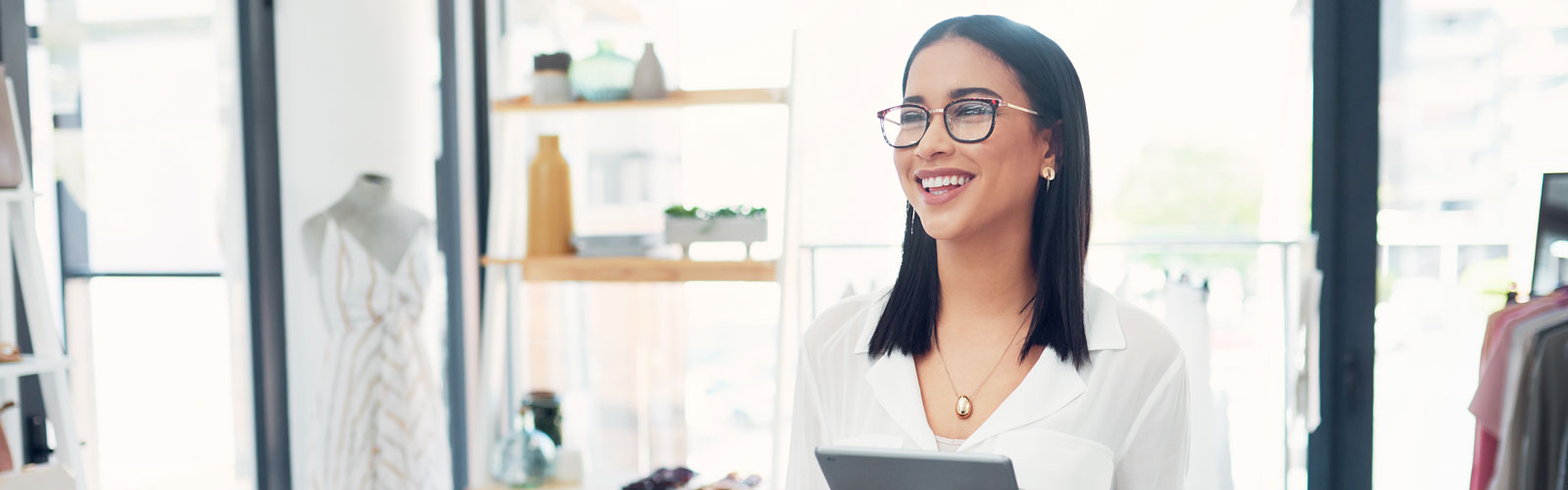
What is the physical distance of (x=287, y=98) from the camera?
120 inches

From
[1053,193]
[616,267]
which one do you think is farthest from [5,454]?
[1053,193]

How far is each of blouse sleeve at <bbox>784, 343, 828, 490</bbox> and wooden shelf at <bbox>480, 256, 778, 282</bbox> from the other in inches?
47.2

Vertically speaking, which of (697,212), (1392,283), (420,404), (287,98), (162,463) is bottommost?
(162,463)

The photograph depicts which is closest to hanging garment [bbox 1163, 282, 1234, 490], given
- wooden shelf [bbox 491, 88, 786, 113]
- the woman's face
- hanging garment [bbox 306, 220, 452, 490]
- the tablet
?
wooden shelf [bbox 491, 88, 786, 113]

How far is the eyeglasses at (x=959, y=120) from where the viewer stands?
1147 mm

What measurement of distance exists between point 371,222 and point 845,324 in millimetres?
1815

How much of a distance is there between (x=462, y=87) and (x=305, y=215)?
629 millimetres

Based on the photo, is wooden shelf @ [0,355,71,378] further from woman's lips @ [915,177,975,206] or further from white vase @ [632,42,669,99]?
woman's lips @ [915,177,975,206]

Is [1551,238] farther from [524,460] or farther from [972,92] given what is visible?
[524,460]

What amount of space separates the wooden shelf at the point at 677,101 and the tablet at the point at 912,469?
5.36ft

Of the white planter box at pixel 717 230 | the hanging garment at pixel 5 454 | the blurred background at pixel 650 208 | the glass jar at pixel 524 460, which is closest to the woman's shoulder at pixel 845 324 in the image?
the blurred background at pixel 650 208

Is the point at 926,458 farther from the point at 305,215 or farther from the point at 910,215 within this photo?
the point at 305,215

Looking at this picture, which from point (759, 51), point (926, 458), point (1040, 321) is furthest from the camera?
point (759, 51)

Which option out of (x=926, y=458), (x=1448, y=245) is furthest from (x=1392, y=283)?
(x=926, y=458)
